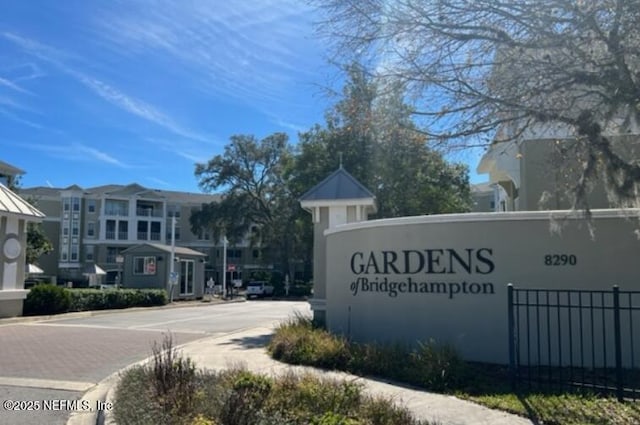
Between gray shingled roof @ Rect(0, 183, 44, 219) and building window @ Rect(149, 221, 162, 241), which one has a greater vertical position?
building window @ Rect(149, 221, 162, 241)

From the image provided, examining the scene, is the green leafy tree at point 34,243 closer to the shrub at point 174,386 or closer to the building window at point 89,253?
the shrub at point 174,386

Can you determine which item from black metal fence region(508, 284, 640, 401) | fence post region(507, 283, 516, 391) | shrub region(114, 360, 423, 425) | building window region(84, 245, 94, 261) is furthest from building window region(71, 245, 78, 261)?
fence post region(507, 283, 516, 391)

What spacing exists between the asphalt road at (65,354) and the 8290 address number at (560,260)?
8577 mm

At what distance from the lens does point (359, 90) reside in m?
8.38

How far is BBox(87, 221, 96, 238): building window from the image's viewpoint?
79169mm

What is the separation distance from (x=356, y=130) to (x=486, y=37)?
2.45m

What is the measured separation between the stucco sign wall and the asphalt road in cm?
562

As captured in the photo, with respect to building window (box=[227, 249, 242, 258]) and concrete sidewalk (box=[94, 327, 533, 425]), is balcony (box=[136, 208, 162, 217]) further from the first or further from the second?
concrete sidewalk (box=[94, 327, 533, 425])

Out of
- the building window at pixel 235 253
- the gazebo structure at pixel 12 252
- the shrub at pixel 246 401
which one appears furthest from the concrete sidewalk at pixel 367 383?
the building window at pixel 235 253

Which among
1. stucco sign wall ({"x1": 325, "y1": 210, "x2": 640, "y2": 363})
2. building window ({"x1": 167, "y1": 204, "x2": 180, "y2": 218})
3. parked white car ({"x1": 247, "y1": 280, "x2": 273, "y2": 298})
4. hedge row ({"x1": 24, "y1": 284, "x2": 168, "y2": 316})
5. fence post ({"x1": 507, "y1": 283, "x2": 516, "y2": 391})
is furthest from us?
building window ({"x1": 167, "y1": 204, "x2": 180, "y2": 218})

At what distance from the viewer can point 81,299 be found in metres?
26.2

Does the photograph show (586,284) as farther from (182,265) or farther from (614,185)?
(182,265)

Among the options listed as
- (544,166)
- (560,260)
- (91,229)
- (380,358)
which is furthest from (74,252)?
(544,166)

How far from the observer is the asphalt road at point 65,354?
8.05 metres
